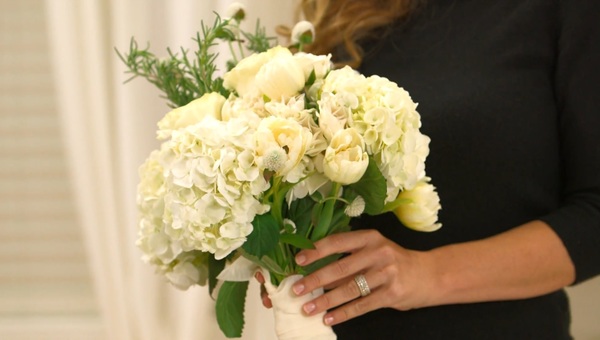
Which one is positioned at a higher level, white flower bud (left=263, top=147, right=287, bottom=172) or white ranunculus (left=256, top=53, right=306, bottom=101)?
white ranunculus (left=256, top=53, right=306, bottom=101)

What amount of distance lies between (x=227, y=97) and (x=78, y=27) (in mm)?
930

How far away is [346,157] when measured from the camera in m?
0.76

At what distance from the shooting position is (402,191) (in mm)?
906

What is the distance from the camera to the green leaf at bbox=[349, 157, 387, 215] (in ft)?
2.67

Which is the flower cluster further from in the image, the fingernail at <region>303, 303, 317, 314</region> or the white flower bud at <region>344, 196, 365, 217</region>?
the fingernail at <region>303, 303, 317, 314</region>

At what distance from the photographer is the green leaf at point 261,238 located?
0.79m

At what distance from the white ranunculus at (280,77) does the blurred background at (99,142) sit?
0.88 meters

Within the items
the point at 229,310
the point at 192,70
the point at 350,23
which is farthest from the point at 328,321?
the point at 350,23

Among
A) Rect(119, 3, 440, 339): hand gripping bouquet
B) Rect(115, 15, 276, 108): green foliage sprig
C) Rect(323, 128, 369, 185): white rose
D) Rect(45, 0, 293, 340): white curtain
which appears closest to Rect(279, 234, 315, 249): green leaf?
Rect(119, 3, 440, 339): hand gripping bouquet

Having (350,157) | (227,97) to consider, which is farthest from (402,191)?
(227,97)

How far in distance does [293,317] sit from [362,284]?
11 cm

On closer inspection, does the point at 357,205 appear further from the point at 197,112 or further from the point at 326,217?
the point at 197,112

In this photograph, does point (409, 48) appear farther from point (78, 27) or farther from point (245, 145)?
point (78, 27)

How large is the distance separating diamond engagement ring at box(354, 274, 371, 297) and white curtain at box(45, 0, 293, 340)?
2.57ft
